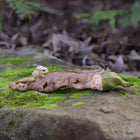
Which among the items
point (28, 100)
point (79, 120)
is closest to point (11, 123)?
point (28, 100)

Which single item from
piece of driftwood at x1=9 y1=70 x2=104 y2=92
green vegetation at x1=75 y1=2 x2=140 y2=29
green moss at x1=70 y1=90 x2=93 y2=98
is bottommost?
green moss at x1=70 y1=90 x2=93 y2=98

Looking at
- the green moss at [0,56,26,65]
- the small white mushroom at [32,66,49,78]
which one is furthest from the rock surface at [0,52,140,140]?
the green moss at [0,56,26,65]

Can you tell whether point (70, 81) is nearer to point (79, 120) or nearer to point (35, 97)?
point (35, 97)

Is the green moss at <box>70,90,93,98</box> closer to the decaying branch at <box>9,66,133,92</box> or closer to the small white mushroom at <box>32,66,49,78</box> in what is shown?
the decaying branch at <box>9,66,133,92</box>

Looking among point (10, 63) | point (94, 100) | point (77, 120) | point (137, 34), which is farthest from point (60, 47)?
point (137, 34)

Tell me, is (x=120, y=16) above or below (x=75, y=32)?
above

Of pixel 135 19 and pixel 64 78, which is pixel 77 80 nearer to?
pixel 64 78
